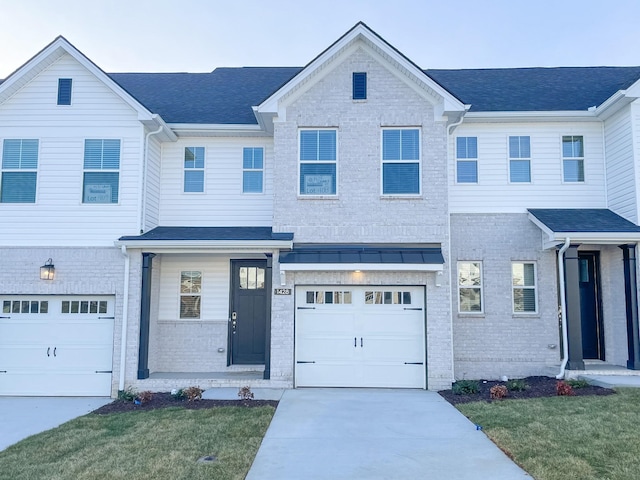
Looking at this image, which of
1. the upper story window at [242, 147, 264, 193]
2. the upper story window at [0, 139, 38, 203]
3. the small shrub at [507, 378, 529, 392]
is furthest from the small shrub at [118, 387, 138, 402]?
the small shrub at [507, 378, 529, 392]

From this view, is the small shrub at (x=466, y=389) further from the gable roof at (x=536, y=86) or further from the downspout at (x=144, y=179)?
the downspout at (x=144, y=179)

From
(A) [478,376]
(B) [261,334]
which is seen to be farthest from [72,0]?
(A) [478,376]

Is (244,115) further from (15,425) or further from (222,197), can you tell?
(15,425)

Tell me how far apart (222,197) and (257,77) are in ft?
17.6

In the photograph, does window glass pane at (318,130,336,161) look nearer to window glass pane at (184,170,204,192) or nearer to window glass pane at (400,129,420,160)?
window glass pane at (400,129,420,160)

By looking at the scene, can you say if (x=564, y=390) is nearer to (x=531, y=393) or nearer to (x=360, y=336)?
(x=531, y=393)

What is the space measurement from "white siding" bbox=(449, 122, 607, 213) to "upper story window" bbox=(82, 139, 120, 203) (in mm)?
8035

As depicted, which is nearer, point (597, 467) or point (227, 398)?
point (597, 467)

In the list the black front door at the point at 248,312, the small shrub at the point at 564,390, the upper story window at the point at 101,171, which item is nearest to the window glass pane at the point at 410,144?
the black front door at the point at 248,312

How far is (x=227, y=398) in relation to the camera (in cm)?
939

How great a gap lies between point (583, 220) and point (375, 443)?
759 centimetres

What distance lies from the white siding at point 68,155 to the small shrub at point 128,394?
323 cm

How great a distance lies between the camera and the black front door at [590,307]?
38.4ft

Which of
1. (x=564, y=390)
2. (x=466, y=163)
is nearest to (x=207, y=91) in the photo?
(x=466, y=163)
